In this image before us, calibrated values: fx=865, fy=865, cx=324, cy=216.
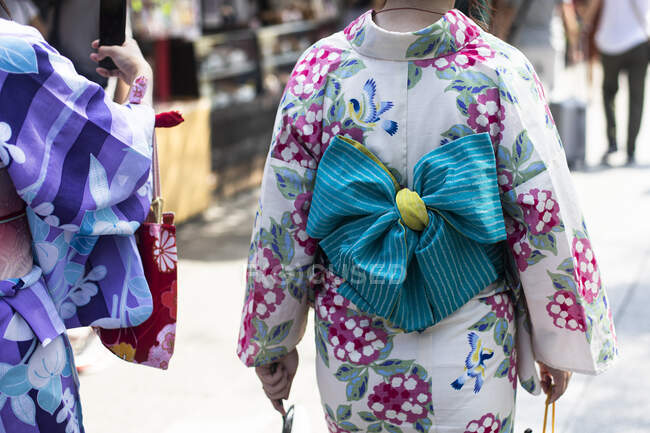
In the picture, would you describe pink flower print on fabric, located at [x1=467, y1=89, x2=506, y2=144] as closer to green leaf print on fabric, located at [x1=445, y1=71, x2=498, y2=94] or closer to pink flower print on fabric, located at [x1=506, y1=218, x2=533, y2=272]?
green leaf print on fabric, located at [x1=445, y1=71, x2=498, y2=94]

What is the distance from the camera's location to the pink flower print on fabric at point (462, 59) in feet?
5.91

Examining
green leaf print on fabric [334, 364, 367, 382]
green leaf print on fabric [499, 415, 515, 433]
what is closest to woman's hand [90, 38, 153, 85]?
green leaf print on fabric [334, 364, 367, 382]

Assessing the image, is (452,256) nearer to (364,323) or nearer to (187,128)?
(364,323)

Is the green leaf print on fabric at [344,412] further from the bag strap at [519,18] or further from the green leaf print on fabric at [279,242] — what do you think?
the bag strap at [519,18]

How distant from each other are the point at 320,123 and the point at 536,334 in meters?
0.67

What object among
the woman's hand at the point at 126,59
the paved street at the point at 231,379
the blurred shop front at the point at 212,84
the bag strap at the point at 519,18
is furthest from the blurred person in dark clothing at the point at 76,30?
the bag strap at the point at 519,18

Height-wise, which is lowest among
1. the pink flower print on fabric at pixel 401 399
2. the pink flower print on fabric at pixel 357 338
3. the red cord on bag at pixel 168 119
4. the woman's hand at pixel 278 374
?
the woman's hand at pixel 278 374

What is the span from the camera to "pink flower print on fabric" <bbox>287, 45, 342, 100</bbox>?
1.88 m

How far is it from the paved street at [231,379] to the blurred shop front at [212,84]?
69cm

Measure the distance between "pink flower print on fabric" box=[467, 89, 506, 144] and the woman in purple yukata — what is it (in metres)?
→ 0.69

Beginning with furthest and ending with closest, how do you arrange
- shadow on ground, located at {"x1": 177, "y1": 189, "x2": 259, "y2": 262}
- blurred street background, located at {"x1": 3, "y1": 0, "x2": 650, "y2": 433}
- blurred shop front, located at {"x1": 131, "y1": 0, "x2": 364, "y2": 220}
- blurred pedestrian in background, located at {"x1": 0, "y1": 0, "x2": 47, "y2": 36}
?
blurred shop front, located at {"x1": 131, "y1": 0, "x2": 364, "y2": 220}, shadow on ground, located at {"x1": 177, "y1": 189, "x2": 259, "y2": 262}, blurred pedestrian in background, located at {"x1": 0, "y1": 0, "x2": 47, "y2": 36}, blurred street background, located at {"x1": 3, "y1": 0, "x2": 650, "y2": 433}

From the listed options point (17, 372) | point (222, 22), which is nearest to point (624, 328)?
point (17, 372)

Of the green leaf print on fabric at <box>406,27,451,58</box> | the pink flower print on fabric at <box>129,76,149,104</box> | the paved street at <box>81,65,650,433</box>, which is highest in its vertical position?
the green leaf print on fabric at <box>406,27,451,58</box>

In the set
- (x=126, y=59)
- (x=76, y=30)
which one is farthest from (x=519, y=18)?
(x=126, y=59)
